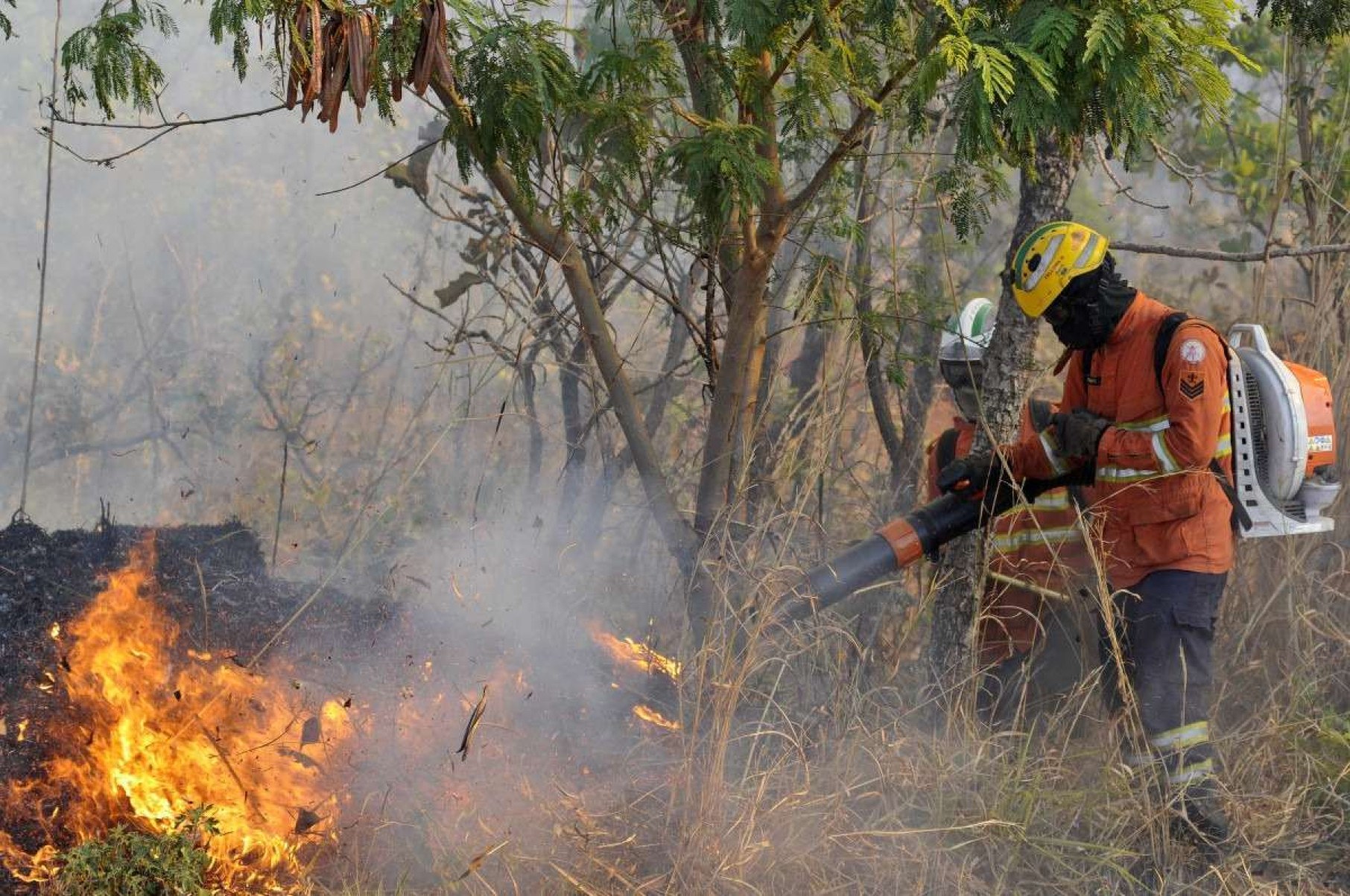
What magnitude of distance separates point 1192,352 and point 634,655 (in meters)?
2.31

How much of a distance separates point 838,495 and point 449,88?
429 cm

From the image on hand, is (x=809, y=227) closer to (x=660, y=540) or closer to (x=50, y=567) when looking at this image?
(x=660, y=540)

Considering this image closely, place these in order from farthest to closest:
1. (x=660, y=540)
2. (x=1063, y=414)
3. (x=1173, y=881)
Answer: (x=660, y=540) → (x=1063, y=414) → (x=1173, y=881)

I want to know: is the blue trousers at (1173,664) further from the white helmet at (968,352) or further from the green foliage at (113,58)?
the green foliage at (113,58)

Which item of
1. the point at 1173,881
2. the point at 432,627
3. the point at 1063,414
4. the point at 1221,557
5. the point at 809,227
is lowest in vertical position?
the point at 1173,881

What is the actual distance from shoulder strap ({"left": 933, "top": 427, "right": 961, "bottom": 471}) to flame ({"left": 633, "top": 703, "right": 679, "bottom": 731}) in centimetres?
167

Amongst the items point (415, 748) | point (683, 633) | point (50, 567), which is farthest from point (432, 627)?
point (50, 567)

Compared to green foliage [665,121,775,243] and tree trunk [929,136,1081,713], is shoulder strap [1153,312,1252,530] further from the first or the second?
green foliage [665,121,775,243]

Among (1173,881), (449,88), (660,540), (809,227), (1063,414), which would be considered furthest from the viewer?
(660,540)

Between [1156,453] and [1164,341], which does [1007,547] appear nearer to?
[1156,453]

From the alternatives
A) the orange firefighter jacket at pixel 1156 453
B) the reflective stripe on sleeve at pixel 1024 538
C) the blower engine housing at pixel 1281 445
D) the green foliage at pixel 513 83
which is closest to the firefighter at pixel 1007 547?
the reflective stripe on sleeve at pixel 1024 538

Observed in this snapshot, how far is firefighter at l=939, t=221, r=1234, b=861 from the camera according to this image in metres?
3.54

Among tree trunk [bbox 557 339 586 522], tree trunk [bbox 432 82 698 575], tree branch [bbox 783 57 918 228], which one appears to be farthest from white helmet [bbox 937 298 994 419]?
tree trunk [bbox 557 339 586 522]

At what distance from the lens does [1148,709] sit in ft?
11.7
